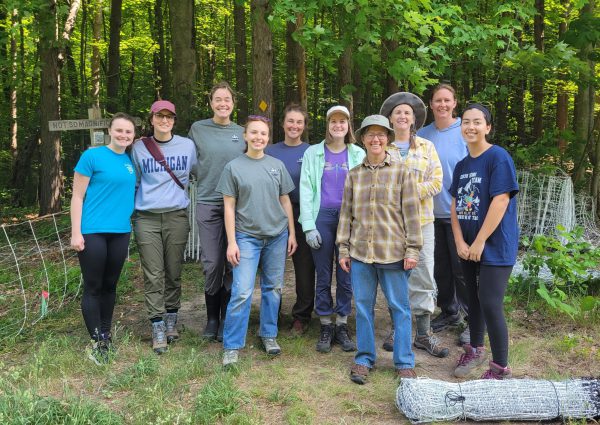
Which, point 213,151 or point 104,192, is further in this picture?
point 213,151

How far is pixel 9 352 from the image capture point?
4281 millimetres

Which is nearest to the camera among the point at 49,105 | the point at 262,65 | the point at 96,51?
the point at 262,65

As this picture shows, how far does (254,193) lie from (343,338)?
148 cm

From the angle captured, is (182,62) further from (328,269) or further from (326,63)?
(328,269)

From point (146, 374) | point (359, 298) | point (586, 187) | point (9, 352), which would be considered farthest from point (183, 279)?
point (586, 187)

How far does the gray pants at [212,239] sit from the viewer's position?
14.0 ft

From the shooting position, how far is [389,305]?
143 inches

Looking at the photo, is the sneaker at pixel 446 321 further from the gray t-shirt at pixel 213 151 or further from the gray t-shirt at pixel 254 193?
the gray t-shirt at pixel 213 151

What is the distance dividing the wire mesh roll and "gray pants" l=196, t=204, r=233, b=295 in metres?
1.94

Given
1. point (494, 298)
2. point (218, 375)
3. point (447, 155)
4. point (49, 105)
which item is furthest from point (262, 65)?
point (49, 105)

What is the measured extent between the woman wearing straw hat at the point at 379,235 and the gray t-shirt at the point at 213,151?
1.16 m

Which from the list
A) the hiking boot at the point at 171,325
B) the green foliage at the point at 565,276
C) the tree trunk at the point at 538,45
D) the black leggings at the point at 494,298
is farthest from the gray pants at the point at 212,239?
the tree trunk at the point at 538,45

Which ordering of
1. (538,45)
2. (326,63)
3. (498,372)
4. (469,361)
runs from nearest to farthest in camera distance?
(498,372)
(469,361)
(326,63)
(538,45)

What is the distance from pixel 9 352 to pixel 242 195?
2437mm
